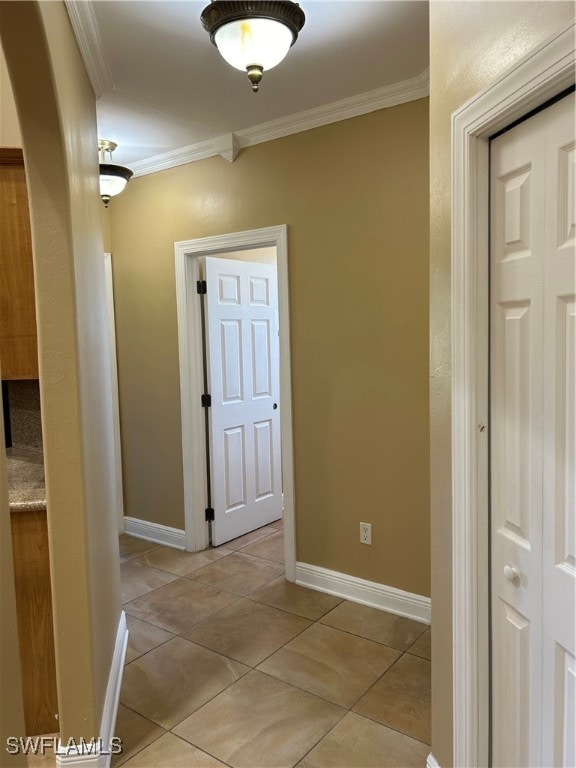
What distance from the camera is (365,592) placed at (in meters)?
3.09

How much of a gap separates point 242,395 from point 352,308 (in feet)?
4.73

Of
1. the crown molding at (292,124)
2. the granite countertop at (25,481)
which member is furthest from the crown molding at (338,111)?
the granite countertop at (25,481)

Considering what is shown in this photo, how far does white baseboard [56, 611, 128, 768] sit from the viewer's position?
1.86 m

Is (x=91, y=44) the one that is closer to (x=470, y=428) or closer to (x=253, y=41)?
(x=253, y=41)

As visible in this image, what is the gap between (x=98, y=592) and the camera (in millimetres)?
2066

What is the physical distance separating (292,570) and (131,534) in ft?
4.97

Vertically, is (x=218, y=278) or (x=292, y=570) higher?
(x=218, y=278)

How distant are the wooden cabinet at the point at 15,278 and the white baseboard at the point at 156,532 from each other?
2.22 metres

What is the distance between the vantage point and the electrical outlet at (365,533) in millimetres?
3057

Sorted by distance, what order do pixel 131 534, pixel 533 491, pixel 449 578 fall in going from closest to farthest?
pixel 533 491, pixel 449 578, pixel 131 534

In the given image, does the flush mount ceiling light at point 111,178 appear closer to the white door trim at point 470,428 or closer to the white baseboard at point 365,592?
the white door trim at point 470,428

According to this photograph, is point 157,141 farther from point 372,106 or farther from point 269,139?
point 372,106

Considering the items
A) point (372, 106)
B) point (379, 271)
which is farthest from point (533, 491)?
point (372, 106)

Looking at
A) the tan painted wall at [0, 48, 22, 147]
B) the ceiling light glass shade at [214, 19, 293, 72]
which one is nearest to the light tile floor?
the tan painted wall at [0, 48, 22, 147]
